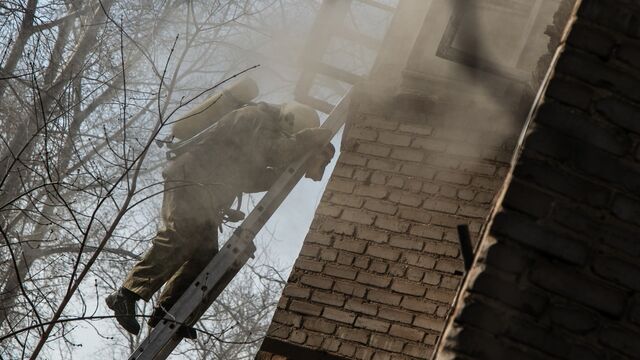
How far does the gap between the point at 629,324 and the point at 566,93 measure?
651mm

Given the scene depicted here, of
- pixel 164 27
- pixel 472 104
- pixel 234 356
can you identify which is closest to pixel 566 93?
pixel 472 104

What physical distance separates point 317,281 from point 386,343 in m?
0.57

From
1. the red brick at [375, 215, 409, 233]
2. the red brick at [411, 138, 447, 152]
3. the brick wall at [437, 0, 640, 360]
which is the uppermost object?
the red brick at [411, 138, 447, 152]

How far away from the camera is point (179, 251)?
5.48 metres

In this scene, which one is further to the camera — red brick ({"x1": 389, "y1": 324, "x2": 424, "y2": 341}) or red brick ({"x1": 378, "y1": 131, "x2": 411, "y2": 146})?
red brick ({"x1": 378, "y1": 131, "x2": 411, "y2": 146})

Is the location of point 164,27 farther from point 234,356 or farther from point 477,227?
point 477,227

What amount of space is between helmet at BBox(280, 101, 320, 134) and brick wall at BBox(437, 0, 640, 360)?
148 inches

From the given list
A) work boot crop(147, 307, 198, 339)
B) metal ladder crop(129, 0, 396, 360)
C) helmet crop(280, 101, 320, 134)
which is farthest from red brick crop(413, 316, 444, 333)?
helmet crop(280, 101, 320, 134)

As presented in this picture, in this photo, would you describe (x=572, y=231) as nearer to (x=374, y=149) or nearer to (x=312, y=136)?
(x=374, y=149)

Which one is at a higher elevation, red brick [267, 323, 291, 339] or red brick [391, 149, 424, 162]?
red brick [391, 149, 424, 162]

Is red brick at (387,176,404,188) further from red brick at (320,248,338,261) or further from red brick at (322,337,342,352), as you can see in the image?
red brick at (322,337,342,352)

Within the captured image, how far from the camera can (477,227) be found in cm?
434

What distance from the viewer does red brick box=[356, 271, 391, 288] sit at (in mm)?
4305

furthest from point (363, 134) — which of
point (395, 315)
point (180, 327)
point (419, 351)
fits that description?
point (180, 327)
